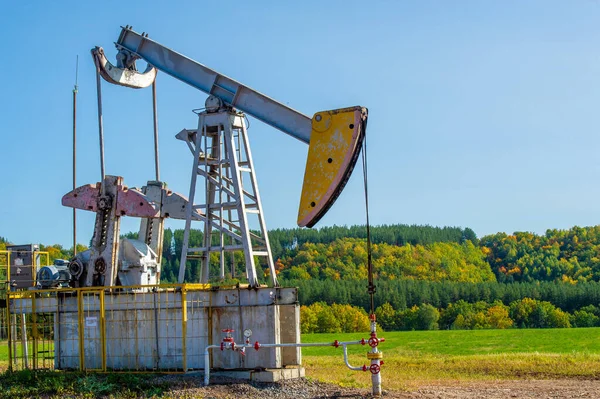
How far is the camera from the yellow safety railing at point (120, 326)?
15281 millimetres

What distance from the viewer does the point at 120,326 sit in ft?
51.9

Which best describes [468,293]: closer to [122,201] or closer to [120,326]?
[122,201]

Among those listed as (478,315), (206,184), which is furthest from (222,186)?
(478,315)

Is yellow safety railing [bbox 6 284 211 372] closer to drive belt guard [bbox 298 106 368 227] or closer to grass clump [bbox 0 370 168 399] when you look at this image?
grass clump [bbox 0 370 168 399]

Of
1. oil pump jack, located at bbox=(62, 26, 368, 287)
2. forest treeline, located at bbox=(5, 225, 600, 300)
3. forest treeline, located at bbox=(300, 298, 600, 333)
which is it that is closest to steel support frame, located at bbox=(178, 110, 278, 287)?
oil pump jack, located at bbox=(62, 26, 368, 287)

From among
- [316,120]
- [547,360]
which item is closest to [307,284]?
[547,360]

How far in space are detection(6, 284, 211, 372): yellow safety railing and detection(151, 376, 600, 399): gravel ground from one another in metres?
0.76

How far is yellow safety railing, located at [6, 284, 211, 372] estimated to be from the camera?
1528 centimetres

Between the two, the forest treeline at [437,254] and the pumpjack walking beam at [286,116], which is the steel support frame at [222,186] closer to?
the pumpjack walking beam at [286,116]

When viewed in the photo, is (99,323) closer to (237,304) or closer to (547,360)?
(237,304)

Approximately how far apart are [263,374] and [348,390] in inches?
63.1

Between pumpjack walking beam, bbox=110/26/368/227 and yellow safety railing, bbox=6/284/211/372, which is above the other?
pumpjack walking beam, bbox=110/26/368/227

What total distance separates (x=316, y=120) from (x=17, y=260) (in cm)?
820

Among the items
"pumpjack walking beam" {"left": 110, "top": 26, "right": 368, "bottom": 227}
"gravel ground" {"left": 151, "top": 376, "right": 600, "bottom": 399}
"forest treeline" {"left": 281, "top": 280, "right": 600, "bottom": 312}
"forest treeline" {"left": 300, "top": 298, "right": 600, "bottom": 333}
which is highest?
"pumpjack walking beam" {"left": 110, "top": 26, "right": 368, "bottom": 227}
